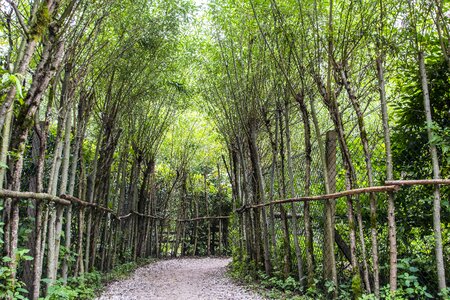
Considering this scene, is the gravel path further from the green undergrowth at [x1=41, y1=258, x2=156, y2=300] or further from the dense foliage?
the dense foliage

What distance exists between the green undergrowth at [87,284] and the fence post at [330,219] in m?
2.95

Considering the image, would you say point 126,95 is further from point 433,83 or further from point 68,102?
point 433,83

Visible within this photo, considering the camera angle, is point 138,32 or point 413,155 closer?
point 413,155

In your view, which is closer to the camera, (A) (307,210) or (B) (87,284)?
(A) (307,210)

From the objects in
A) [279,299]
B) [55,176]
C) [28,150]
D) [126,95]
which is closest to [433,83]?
[279,299]

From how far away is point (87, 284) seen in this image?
5.53 metres

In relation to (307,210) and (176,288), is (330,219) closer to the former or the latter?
(307,210)

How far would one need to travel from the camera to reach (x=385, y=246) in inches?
164

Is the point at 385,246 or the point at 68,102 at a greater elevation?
the point at 68,102

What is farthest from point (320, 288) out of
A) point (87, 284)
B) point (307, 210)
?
point (87, 284)

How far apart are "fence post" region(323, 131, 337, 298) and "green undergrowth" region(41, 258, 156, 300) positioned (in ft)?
9.69

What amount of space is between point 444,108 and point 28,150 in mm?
5464

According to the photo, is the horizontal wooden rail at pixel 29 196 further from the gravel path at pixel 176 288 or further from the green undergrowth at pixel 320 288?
the green undergrowth at pixel 320 288

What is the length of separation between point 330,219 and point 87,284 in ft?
12.6
